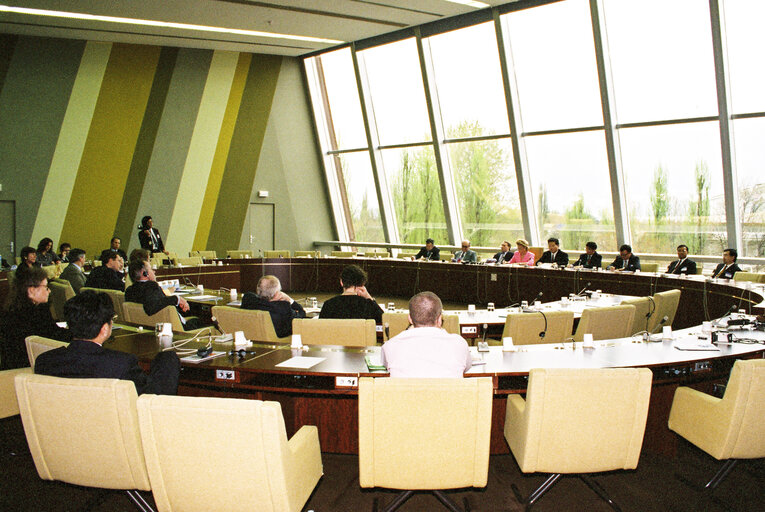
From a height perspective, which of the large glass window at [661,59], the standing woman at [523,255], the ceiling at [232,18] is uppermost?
the ceiling at [232,18]

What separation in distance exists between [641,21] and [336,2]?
467 cm

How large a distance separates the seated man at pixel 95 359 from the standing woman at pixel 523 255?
7531 mm

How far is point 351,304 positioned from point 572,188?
7.03 meters

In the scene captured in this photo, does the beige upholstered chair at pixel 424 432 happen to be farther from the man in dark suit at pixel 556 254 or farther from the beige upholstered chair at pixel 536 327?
the man in dark suit at pixel 556 254

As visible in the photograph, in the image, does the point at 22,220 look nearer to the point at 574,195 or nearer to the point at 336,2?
the point at 336,2

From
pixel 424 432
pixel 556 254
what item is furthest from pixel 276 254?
pixel 424 432

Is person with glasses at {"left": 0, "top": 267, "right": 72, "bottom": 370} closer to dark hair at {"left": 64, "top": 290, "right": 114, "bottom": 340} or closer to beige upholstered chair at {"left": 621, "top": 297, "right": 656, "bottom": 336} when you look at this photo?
dark hair at {"left": 64, "top": 290, "right": 114, "bottom": 340}

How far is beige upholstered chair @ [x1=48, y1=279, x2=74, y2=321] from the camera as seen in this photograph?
651 centimetres

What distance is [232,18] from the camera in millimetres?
9719

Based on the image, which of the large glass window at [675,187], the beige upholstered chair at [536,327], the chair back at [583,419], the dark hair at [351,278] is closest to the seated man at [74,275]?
the dark hair at [351,278]

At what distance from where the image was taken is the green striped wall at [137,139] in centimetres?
1094

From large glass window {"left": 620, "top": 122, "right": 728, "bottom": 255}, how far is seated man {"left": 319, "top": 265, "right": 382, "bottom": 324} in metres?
6.67

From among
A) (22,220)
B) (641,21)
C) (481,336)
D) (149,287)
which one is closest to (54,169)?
(22,220)

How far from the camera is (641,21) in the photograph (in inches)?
350
